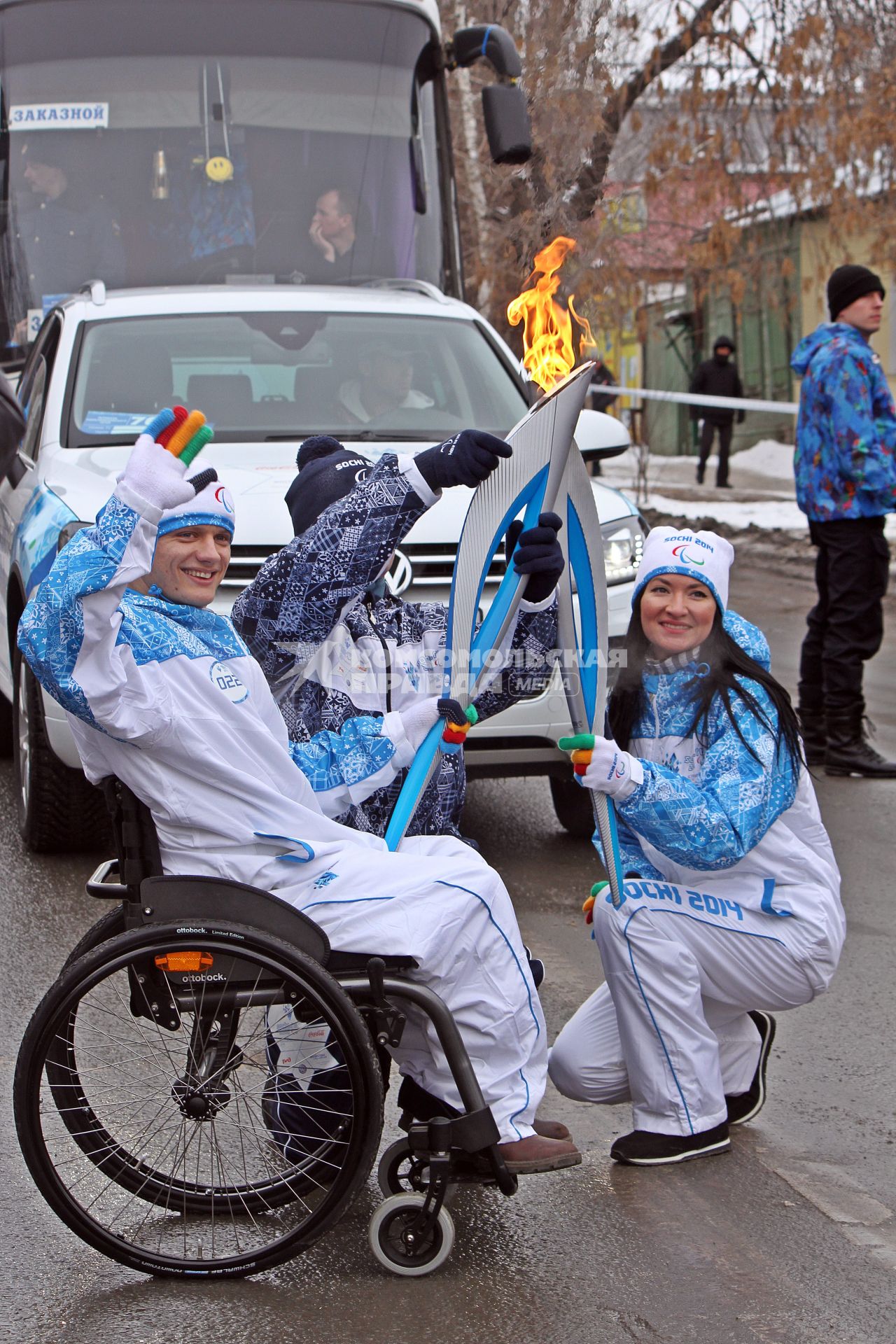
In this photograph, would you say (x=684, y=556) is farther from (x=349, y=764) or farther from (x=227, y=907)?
(x=227, y=907)

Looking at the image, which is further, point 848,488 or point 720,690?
point 848,488

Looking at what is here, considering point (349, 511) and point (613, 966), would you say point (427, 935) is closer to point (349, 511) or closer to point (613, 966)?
point (613, 966)

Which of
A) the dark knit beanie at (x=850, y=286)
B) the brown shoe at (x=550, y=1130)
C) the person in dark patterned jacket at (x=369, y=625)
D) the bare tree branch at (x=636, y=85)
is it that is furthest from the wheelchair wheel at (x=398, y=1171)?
the bare tree branch at (x=636, y=85)

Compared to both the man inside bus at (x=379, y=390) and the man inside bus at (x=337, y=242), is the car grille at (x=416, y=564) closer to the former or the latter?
the man inside bus at (x=379, y=390)

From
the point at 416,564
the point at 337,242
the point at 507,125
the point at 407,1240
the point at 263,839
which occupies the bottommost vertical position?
the point at 407,1240

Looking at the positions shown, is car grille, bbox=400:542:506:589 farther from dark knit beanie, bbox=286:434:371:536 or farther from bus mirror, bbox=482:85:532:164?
bus mirror, bbox=482:85:532:164

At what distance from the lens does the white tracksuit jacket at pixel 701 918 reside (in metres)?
3.58

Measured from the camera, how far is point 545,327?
3770mm

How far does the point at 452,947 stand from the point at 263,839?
0.42 metres

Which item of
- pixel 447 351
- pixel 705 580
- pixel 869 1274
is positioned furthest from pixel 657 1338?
pixel 447 351

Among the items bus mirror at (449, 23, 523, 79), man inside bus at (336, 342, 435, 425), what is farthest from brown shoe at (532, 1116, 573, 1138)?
bus mirror at (449, 23, 523, 79)

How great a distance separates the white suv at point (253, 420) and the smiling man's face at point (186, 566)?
221 cm

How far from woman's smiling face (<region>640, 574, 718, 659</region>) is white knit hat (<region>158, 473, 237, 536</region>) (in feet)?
3.47

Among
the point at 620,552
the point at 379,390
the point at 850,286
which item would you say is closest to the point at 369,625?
the point at 620,552
